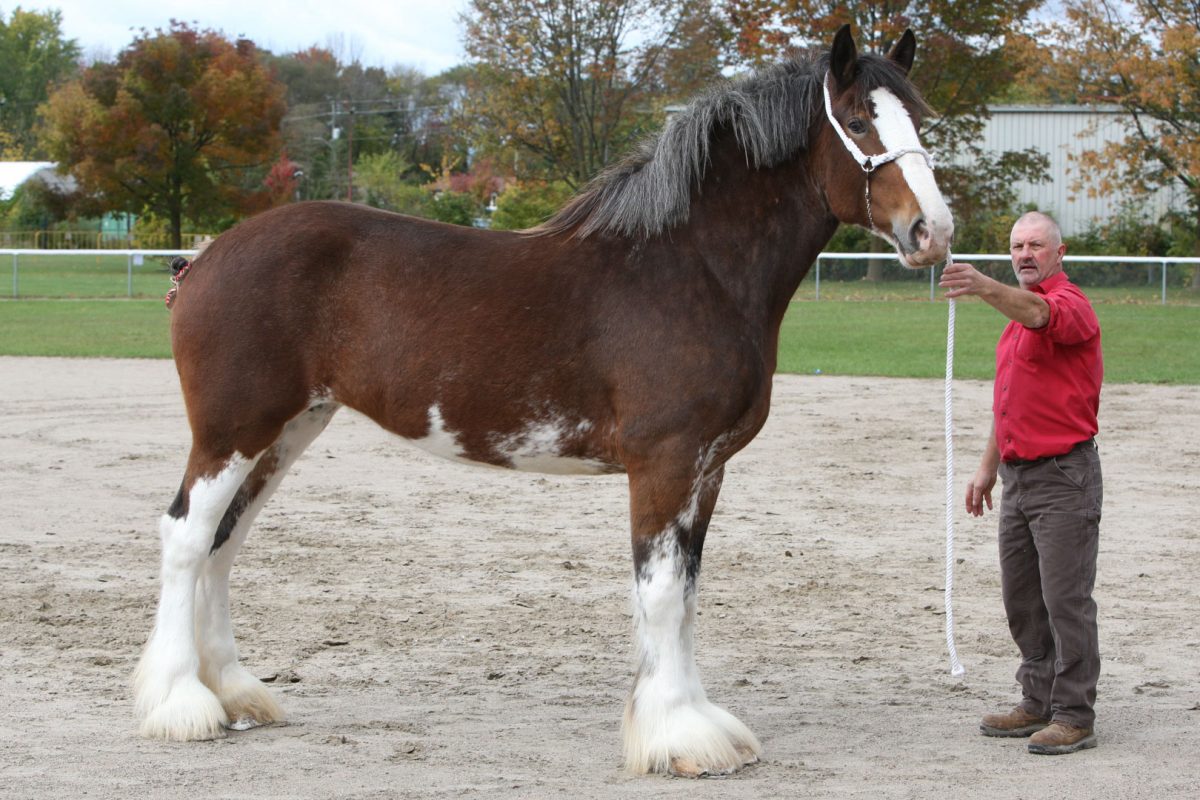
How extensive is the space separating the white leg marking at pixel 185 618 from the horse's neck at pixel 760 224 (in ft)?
6.06

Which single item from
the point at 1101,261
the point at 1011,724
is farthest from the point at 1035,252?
the point at 1101,261

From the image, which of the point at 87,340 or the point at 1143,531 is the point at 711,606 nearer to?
the point at 1143,531

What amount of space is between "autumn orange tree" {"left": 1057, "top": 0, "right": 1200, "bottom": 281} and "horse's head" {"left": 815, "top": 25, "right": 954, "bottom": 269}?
83.5 feet

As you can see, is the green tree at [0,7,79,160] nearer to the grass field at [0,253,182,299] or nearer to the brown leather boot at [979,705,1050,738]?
the grass field at [0,253,182,299]

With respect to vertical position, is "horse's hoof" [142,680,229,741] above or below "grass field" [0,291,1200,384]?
below

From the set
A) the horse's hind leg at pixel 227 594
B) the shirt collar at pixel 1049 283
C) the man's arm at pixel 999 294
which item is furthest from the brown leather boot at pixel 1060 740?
the horse's hind leg at pixel 227 594

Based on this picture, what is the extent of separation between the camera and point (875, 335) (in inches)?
774

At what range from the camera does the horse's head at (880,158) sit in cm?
412

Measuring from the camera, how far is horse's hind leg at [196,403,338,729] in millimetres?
4711

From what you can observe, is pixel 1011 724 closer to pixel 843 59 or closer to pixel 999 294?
pixel 999 294

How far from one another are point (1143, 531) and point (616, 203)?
4.69 metres

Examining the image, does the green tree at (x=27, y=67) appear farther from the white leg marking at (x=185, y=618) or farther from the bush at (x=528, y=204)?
the white leg marking at (x=185, y=618)

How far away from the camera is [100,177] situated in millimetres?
38938

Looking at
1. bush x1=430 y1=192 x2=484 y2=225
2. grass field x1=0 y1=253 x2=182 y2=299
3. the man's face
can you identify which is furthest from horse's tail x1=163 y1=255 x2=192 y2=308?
bush x1=430 y1=192 x2=484 y2=225
